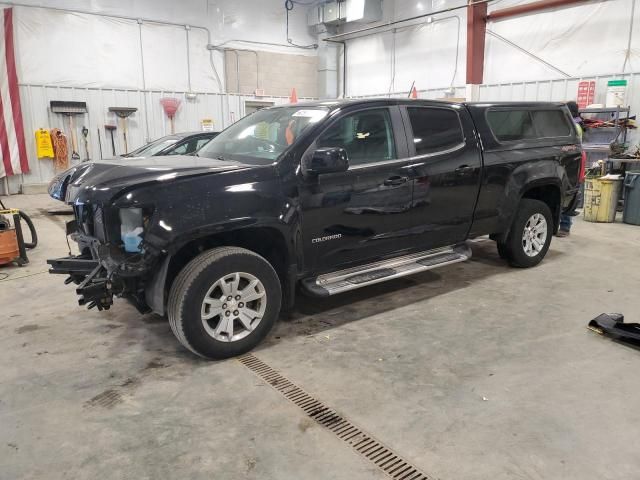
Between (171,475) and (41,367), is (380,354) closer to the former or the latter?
(171,475)

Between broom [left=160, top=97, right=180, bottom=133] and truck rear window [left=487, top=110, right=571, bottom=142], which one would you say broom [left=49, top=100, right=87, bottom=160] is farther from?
truck rear window [left=487, top=110, right=571, bottom=142]

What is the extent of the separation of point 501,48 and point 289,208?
10219mm

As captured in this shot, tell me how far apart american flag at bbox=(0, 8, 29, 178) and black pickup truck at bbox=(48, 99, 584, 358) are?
8415 mm

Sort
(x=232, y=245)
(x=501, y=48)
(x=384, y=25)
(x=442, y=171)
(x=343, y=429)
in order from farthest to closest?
(x=384, y=25) → (x=501, y=48) → (x=442, y=171) → (x=232, y=245) → (x=343, y=429)

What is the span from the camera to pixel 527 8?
10.6 m

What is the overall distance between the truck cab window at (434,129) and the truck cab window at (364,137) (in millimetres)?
281

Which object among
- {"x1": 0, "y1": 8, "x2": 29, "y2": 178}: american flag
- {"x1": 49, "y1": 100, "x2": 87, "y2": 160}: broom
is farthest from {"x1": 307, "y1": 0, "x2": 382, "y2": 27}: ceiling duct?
{"x1": 0, "y1": 8, "x2": 29, "y2": 178}: american flag

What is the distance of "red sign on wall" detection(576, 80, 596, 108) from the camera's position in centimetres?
977

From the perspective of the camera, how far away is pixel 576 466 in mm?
2299

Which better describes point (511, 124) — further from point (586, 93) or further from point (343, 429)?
point (586, 93)

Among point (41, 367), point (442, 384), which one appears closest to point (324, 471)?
point (442, 384)

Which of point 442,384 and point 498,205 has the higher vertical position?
point 498,205

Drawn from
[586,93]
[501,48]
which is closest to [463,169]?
[586,93]

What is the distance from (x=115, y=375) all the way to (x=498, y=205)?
373 centimetres
